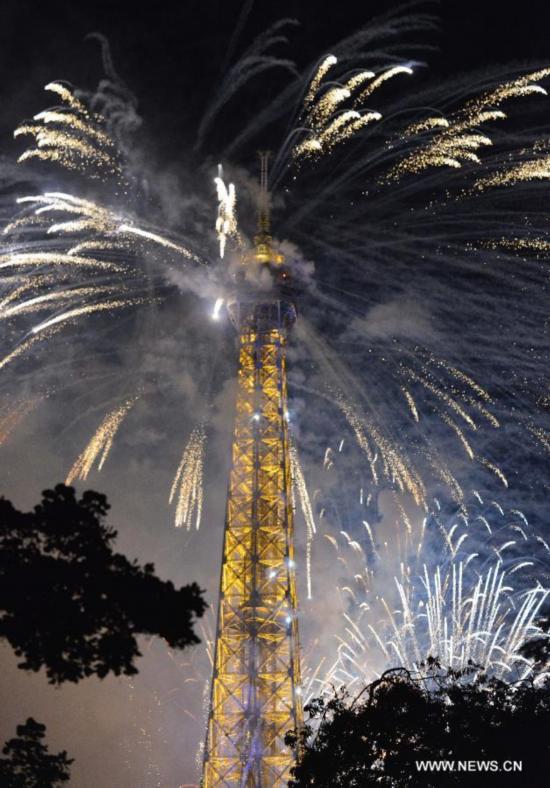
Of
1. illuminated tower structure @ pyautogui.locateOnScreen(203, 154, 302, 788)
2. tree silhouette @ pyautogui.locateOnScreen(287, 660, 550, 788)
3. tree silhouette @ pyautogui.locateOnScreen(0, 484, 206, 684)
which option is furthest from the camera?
illuminated tower structure @ pyautogui.locateOnScreen(203, 154, 302, 788)

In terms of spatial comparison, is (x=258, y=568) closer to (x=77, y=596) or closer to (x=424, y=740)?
(x=424, y=740)

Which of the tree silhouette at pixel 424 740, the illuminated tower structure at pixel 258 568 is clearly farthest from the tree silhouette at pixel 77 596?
the illuminated tower structure at pixel 258 568

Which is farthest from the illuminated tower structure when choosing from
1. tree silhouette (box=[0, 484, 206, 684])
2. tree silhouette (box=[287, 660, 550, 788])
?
tree silhouette (box=[0, 484, 206, 684])

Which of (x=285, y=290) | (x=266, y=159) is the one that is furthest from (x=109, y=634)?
(x=285, y=290)

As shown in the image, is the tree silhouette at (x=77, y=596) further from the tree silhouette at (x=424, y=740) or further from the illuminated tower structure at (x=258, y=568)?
the illuminated tower structure at (x=258, y=568)

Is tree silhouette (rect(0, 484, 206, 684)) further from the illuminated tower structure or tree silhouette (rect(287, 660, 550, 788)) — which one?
the illuminated tower structure

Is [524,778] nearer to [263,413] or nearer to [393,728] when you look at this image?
[393,728]
